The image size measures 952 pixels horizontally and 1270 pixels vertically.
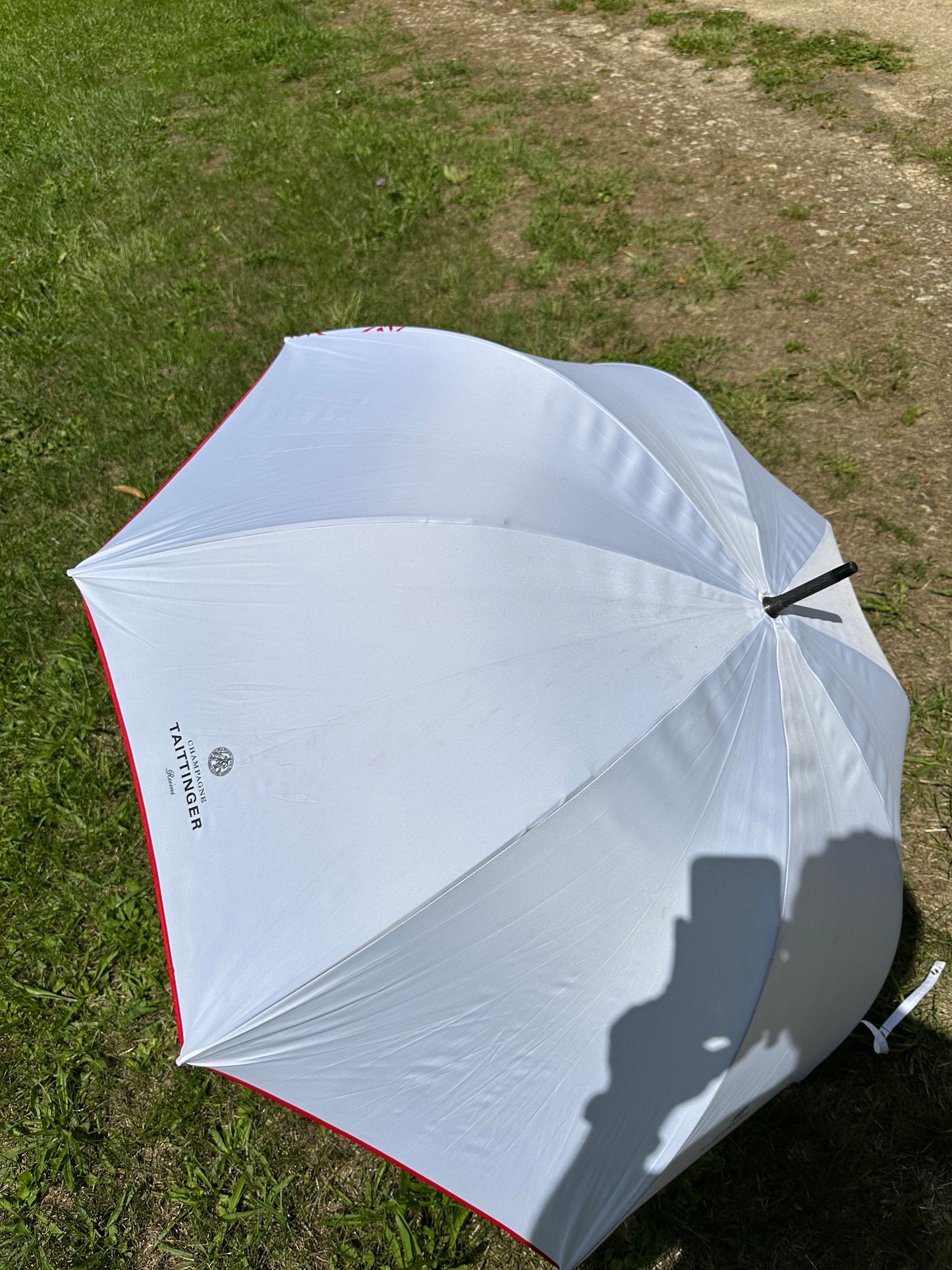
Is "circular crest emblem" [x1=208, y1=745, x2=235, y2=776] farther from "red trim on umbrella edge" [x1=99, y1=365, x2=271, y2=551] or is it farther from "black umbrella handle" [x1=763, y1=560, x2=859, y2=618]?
"black umbrella handle" [x1=763, y1=560, x2=859, y2=618]

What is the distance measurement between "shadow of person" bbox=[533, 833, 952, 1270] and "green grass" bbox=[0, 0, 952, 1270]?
12 millimetres

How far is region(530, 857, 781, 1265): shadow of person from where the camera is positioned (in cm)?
189


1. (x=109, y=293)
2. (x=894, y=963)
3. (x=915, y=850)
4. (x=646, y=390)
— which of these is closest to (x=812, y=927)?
(x=894, y=963)

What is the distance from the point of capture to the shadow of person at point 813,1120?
1907 millimetres

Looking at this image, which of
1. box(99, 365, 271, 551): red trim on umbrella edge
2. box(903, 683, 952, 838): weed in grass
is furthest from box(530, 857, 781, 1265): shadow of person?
box(99, 365, 271, 551): red trim on umbrella edge

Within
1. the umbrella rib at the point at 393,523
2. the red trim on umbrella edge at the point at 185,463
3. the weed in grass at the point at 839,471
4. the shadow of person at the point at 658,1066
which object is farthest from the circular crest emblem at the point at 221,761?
the weed in grass at the point at 839,471

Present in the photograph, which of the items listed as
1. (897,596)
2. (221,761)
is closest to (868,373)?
(897,596)

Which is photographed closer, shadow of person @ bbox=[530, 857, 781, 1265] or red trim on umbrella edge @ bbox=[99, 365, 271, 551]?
shadow of person @ bbox=[530, 857, 781, 1265]

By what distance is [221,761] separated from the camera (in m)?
2.19

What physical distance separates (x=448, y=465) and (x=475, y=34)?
7.37 m

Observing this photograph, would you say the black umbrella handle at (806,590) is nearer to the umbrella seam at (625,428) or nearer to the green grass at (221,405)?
the umbrella seam at (625,428)

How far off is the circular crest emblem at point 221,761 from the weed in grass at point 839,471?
11.4 feet

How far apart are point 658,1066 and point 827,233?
5.61 metres

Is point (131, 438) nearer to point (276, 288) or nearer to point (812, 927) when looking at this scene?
point (276, 288)
